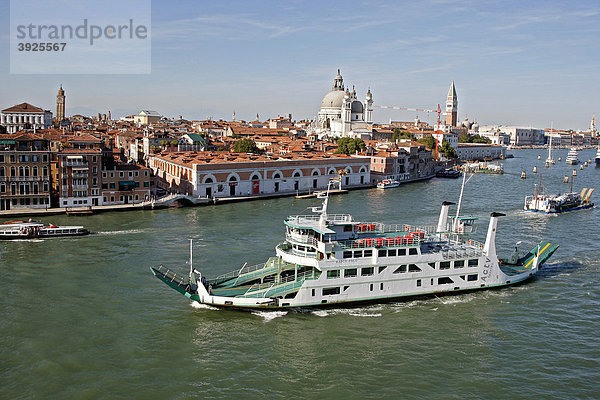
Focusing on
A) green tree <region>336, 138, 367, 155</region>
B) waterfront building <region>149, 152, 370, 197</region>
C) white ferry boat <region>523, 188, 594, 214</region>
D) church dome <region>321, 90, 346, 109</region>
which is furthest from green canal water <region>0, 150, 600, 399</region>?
church dome <region>321, 90, 346, 109</region>

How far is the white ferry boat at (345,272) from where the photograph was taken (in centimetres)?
1587

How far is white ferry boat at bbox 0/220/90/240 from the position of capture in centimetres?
2456

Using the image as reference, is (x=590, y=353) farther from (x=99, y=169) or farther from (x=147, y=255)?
(x=99, y=169)

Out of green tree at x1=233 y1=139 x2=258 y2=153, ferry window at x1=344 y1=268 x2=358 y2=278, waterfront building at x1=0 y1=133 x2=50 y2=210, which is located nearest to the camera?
ferry window at x1=344 y1=268 x2=358 y2=278

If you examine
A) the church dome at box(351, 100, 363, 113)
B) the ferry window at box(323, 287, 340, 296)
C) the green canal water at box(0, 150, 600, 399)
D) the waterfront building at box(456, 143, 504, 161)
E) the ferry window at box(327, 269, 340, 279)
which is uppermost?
the church dome at box(351, 100, 363, 113)

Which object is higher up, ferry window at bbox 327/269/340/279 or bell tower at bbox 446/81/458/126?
bell tower at bbox 446/81/458/126

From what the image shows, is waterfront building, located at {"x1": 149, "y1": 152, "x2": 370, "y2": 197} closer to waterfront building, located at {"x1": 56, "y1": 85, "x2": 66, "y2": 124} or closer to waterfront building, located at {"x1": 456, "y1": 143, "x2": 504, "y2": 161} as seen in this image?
waterfront building, located at {"x1": 456, "y1": 143, "x2": 504, "y2": 161}

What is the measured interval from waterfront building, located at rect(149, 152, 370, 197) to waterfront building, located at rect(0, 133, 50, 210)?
10.1 metres

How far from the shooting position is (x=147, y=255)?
852 inches

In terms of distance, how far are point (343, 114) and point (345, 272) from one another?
246 ft

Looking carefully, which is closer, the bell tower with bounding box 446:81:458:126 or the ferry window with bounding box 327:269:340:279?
the ferry window with bounding box 327:269:340:279

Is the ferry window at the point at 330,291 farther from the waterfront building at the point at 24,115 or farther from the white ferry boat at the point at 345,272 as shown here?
the waterfront building at the point at 24,115

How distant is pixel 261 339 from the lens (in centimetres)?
1413

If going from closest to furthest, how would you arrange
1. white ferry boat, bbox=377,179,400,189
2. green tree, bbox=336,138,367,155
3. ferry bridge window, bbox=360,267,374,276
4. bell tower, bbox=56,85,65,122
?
ferry bridge window, bbox=360,267,374,276 → white ferry boat, bbox=377,179,400,189 → green tree, bbox=336,138,367,155 → bell tower, bbox=56,85,65,122
